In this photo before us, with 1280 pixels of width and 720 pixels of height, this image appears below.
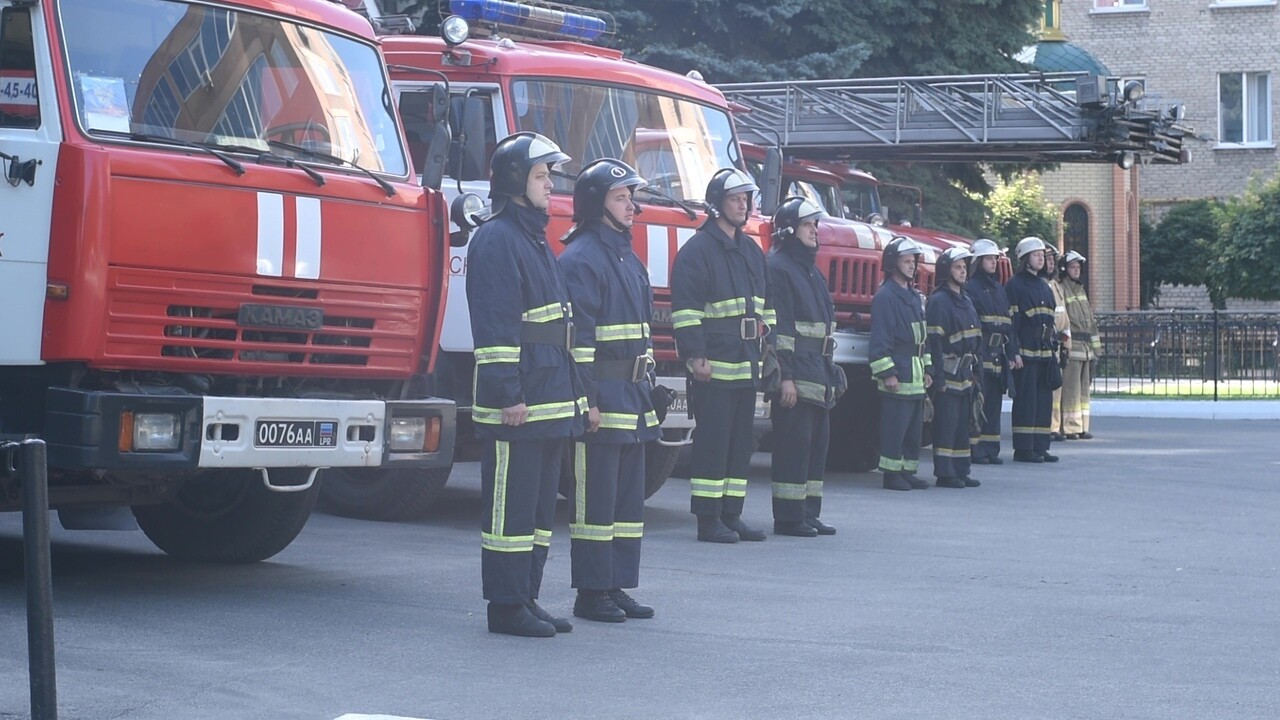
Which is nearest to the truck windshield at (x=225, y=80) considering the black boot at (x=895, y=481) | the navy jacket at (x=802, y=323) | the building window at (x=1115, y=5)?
the navy jacket at (x=802, y=323)

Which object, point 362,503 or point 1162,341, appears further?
point 1162,341

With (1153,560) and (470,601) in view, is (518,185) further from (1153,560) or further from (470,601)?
(1153,560)

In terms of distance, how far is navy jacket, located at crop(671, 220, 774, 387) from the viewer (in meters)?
10.3

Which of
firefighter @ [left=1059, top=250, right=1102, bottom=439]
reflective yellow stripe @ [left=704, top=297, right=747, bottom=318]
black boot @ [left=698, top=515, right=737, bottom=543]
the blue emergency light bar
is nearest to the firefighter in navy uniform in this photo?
reflective yellow stripe @ [left=704, top=297, right=747, bottom=318]

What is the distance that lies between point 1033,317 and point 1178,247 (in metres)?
28.4

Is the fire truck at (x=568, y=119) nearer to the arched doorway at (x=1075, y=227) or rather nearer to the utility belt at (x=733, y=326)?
the utility belt at (x=733, y=326)

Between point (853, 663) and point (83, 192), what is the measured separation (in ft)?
11.5

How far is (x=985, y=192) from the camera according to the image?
82.1 feet

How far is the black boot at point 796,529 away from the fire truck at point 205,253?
326 centimetres

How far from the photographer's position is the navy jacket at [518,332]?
24.0 feet

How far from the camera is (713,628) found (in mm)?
7742

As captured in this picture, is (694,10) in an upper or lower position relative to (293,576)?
upper

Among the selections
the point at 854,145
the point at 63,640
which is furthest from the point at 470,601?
the point at 854,145

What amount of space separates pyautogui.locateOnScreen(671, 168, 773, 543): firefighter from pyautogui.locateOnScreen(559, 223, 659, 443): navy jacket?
6.83ft
